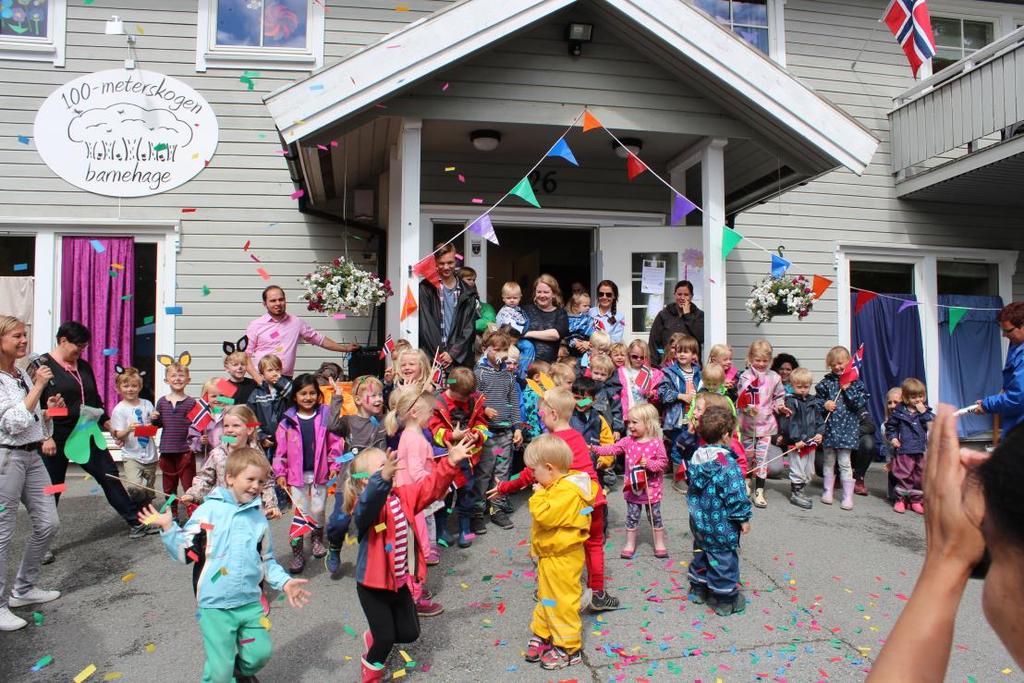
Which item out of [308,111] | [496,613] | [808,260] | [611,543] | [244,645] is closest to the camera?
[244,645]

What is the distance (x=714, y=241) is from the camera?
6973mm

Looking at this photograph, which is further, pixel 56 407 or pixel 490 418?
pixel 490 418

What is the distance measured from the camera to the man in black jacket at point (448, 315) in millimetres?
6238

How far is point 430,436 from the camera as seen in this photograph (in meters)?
4.78

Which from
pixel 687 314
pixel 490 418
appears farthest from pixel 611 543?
pixel 687 314

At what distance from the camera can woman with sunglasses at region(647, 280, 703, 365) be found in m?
7.21

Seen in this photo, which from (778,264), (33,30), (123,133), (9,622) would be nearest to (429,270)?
(778,264)

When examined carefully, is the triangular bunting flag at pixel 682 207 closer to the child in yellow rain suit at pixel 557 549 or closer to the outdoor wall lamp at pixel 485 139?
the outdoor wall lamp at pixel 485 139

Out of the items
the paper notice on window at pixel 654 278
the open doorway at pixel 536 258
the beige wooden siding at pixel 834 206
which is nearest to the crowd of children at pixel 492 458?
the paper notice on window at pixel 654 278

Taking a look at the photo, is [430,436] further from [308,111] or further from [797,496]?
[797,496]

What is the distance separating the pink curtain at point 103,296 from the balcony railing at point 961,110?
9.92 metres

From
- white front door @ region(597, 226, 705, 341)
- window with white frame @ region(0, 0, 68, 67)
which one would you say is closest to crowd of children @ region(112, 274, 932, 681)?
white front door @ region(597, 226, 705, 341)

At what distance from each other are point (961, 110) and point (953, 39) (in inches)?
96.6

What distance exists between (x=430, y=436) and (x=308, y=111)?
291 centimetres
